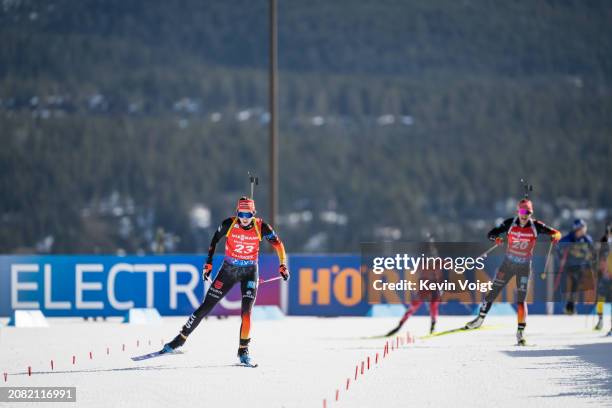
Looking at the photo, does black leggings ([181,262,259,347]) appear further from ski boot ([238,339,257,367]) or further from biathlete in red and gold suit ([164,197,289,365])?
ski boot ([238,339,257,367])

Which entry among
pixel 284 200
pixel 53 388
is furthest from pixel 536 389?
pixel 284 200

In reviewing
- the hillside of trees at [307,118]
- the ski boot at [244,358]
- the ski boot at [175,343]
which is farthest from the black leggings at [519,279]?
the hillside of trees at [307,118]

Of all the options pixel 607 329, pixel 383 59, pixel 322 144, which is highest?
pixel 383 59

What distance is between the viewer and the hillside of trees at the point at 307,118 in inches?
4313

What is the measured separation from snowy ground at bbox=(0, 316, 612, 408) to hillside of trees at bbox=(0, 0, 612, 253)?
74.7 meters

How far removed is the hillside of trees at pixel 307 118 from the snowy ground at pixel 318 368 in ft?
245

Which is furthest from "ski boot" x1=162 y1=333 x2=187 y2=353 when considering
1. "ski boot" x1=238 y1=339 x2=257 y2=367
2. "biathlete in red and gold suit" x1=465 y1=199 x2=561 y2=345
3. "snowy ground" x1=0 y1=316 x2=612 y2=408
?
"biathlete in red and gold suit" x1=465 y1=199 x2=561 y2=345

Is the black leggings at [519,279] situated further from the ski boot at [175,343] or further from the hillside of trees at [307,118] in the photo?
the hillside of trees at [307,118]

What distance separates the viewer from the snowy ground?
43.2 feet

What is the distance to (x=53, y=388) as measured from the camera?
1379 centimetres

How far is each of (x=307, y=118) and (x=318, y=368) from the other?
115178 mm

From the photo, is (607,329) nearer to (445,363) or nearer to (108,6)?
(445,363)

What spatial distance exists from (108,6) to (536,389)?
5621 inches

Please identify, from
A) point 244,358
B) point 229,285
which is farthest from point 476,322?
point 244,358
